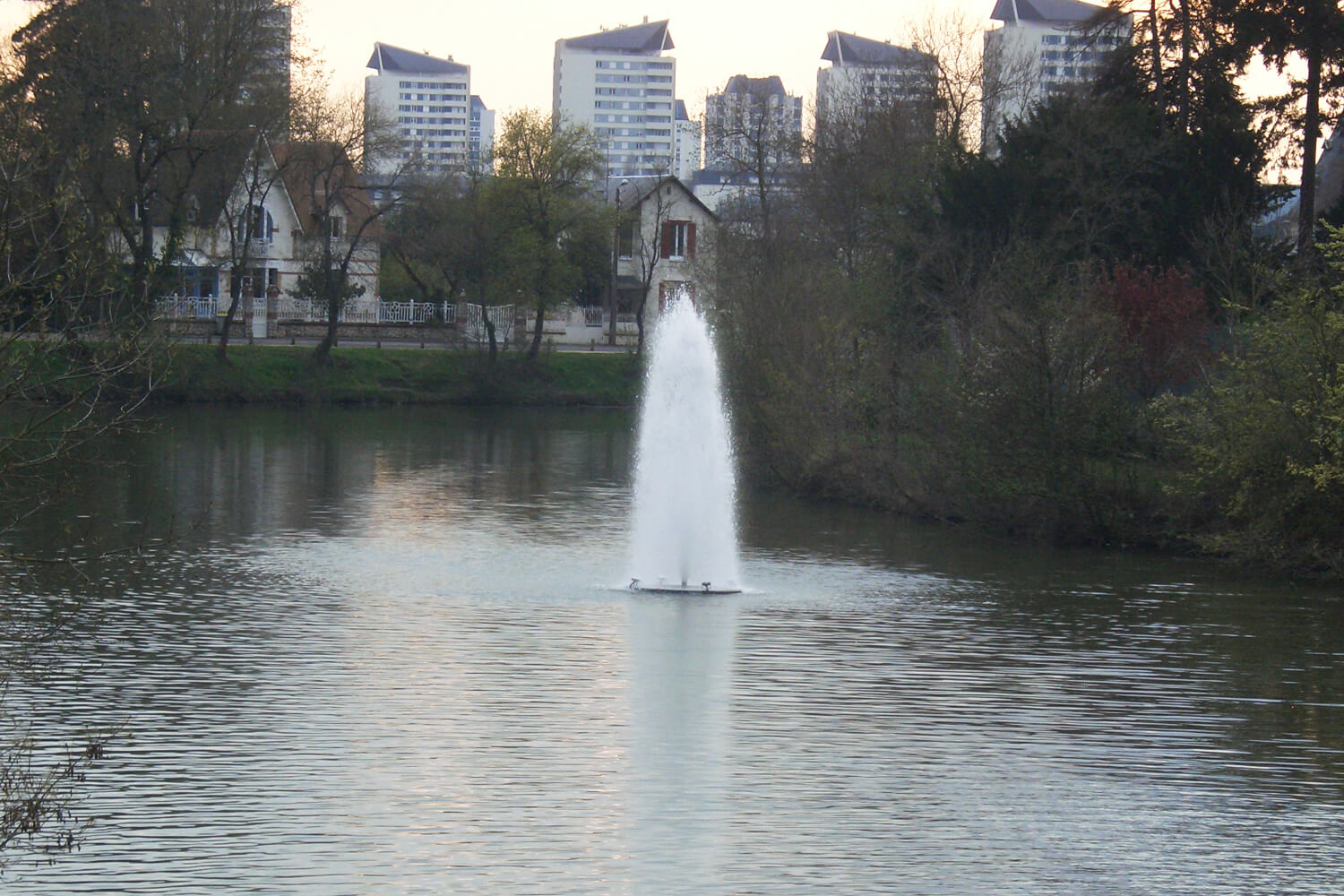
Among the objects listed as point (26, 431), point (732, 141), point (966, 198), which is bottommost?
point (26, 431)

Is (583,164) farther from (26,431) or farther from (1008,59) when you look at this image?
(26,431)

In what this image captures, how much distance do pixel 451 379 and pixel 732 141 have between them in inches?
639

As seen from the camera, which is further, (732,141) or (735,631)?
(732,141)

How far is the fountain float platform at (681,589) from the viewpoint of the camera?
2295 cm

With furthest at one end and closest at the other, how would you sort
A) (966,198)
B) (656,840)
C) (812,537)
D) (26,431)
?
1. (966,198)
2. (812,537)
3. (656,840)
4. (26,431)

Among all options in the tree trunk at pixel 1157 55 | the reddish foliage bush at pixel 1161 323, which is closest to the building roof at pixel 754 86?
the tree trunk at pixel 1157 55

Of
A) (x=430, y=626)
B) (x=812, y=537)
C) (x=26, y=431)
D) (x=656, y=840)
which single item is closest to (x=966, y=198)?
(x=812, y=537)

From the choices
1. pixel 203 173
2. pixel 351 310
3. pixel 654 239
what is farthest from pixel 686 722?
pixel 654 239

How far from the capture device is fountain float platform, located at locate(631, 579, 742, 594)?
22953mm

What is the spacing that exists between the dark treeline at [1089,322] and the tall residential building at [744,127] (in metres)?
15.2

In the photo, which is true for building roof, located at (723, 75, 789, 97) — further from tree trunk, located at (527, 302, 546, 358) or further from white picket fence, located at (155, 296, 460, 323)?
white picket fence, located at (155, 296, 460, 323)

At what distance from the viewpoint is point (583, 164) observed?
8006 cm

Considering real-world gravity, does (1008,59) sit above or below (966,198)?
above

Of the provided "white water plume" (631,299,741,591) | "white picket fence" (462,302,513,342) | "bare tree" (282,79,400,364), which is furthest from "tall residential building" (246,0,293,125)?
"white water plume" (631,299,741,591)
